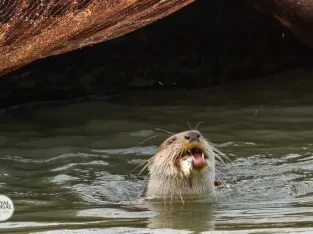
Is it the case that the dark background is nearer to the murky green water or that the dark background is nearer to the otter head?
the murky green water

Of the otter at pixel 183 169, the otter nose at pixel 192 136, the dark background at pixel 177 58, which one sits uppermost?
the dark background at pixel 177 58

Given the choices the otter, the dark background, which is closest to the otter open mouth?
the otter

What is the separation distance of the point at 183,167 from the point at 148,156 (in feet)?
5.94

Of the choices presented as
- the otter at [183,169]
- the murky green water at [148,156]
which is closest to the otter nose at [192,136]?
the otter at [183,169]

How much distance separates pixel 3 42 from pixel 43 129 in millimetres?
1965

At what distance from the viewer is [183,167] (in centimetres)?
637

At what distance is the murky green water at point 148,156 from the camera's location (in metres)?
5.35

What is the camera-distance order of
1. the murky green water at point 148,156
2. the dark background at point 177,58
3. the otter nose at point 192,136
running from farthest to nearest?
the dark background at point 177,58
the otter nose at point 192,136
the murky green water at point 148,156

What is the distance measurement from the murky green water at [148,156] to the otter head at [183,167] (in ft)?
0.62

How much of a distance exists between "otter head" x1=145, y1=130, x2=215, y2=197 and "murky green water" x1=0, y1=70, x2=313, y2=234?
19cm

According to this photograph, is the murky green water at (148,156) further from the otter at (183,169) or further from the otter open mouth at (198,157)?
the otter open mouth at (198,157)

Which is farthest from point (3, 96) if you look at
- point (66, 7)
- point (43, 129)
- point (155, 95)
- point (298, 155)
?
point (298, 155)

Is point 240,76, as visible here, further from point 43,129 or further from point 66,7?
point 66,7

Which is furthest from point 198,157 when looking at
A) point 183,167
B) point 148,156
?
point 148,156
